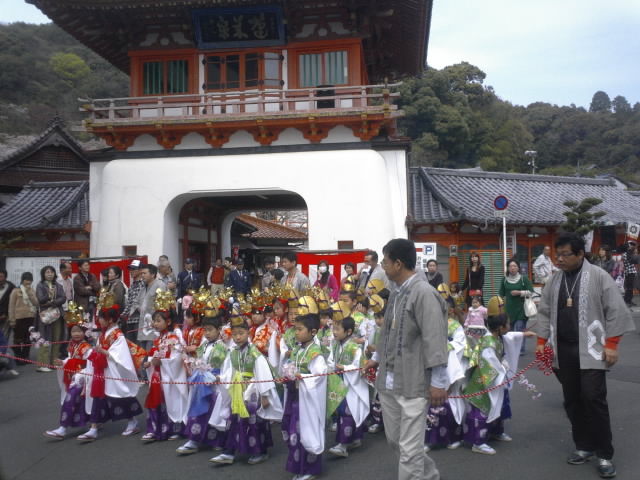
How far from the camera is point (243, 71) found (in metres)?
13.6

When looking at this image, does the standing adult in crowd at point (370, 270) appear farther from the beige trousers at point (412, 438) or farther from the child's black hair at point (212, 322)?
the beige trousers at point (412, 438)

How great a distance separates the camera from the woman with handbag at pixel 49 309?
946cm

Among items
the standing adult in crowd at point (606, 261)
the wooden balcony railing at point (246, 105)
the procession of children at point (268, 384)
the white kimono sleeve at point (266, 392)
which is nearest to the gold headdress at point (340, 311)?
the procession of children at point (268, 384)

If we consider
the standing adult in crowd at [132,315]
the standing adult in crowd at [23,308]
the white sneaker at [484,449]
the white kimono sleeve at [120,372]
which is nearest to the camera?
the white sneaker at [484,449]

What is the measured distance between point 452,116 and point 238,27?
101 feet

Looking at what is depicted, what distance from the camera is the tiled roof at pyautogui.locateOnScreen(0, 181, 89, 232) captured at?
1488cm

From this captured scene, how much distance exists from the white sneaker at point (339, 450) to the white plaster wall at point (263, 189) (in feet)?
25.4

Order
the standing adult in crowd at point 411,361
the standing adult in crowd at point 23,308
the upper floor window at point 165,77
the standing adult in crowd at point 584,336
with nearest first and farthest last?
the standing adult in crowd at point 411,361
the standing adult in crowd at point 584,336
the standing adult in crowd at point 23,308
the upper floor window at point 165,77

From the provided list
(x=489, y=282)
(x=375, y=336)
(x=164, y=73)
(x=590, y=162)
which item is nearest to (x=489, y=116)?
(x=590, y=162)

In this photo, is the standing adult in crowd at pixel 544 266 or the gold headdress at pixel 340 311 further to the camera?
the standing adult in crowd at pixel 544 266

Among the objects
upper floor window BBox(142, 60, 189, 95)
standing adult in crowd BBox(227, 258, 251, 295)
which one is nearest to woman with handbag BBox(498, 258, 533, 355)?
standing adult in crowd BBox(227, 258, 251, 295)

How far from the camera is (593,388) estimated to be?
4344 mm

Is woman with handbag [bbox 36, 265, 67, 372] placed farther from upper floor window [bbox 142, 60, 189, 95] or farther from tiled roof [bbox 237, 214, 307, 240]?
tiled roof [bbox 237, 214, 307, 240]

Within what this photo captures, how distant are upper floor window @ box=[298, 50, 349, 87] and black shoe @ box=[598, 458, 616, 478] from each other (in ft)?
35.9
